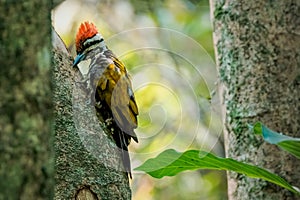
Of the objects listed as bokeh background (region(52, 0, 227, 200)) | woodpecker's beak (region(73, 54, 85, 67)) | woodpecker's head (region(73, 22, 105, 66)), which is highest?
bokeh background (region(52, 0, 227, 200))

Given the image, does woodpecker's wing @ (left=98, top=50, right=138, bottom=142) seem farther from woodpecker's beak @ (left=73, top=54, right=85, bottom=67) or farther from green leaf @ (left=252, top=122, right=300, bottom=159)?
green leaf @ (left=252, top=122, right=300, bottom=159)

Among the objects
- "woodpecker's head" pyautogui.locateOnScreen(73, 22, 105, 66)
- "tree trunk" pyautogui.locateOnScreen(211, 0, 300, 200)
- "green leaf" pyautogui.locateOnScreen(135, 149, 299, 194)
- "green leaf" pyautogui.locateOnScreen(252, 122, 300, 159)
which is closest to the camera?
"green leaf" pyautogui.locateOnScreen(252, 122, 300, 159)

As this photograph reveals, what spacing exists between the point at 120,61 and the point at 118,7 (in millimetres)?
2438

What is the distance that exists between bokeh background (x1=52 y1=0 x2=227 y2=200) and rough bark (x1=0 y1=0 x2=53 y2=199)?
1023 mm

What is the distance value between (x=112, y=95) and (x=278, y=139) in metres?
0.44

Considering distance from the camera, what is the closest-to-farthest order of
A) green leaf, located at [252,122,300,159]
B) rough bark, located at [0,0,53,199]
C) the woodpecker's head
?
rough bark, located at [0,0,53,199], green leaf, located at [252,122,300,159], the woodpecker's head

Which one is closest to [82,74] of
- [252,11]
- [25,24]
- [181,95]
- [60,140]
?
[60,140]

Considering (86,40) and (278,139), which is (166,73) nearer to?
→ (86,40)

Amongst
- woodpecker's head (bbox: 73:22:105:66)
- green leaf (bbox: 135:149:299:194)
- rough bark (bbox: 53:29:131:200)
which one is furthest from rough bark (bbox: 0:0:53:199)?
woodpecker's head (bbox: 73:22:105:66)

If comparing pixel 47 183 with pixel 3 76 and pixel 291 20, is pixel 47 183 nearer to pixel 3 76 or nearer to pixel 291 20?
pixel 3 76

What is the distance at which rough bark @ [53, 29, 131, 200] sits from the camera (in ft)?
5.16

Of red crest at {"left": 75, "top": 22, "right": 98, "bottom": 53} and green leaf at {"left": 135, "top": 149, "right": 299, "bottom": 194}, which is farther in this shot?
red crest at {"left": 75, "top": 22, "right": 98, "bottom": 53}

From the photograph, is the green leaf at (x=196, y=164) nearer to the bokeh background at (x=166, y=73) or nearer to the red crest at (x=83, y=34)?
the bokeh background at (x=166, y=73)

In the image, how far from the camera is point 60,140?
1590 millimetres
